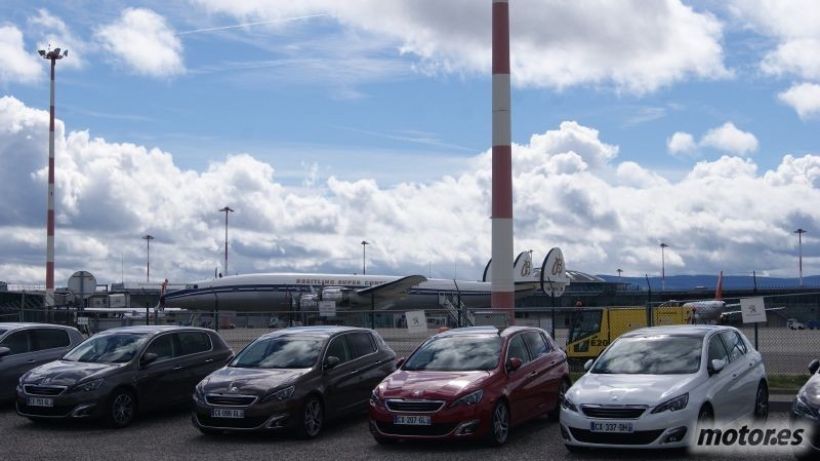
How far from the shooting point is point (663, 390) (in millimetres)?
10836

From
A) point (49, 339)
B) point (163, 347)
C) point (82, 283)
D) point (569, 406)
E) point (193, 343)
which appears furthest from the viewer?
point (82, 283)

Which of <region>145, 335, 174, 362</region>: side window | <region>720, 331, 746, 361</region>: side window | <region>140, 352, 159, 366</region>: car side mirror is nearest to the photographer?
<region>720, 331, 746, 361</region>: side window

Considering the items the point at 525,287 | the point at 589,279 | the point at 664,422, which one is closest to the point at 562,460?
the point at 664,422

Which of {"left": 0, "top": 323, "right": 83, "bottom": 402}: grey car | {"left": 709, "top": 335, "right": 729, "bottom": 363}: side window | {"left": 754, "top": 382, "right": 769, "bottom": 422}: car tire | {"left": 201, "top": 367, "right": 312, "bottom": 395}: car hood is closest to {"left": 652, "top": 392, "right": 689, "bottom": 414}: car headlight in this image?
{"left": 709, "top": 335, "right": 729, "bottom": 363}: side window

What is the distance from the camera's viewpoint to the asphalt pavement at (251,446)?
11469 millimetres

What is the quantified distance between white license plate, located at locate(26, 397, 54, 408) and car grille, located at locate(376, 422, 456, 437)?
559 cm

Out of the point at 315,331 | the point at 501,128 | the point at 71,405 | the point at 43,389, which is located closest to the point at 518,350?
the point at 315,331

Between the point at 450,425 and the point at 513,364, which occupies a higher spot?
the point at 513,364

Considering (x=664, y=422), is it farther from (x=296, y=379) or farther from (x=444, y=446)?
(x=296, y=379)

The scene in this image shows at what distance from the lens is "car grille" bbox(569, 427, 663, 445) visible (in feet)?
34.4

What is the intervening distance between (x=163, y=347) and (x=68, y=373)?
5.73 ft

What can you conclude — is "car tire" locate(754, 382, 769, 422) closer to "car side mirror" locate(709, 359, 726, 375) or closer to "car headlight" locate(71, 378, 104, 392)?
"car side mirror" locate(709, 359, 726, 375)

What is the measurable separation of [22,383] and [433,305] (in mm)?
51139

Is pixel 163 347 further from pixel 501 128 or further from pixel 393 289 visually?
pixel 393 289
